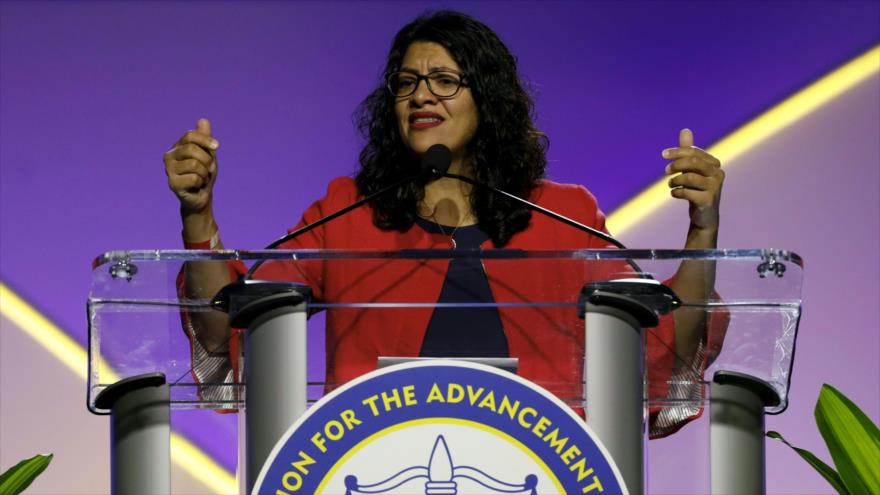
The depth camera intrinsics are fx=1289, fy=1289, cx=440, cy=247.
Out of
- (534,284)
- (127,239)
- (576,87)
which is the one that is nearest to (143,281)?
(534,284)

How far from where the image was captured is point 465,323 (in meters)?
1.12

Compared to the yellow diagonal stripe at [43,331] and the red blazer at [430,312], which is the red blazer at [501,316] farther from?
the yellow diagonal stripe at [43,331]

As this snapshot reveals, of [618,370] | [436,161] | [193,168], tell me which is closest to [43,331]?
[193,168]

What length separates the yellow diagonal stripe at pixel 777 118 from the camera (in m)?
2.72

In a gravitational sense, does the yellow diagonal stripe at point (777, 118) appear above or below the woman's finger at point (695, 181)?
above

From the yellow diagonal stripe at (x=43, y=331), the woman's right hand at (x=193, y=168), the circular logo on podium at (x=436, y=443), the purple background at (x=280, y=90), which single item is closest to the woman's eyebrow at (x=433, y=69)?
the woman's right hand at (x=193, y=168)

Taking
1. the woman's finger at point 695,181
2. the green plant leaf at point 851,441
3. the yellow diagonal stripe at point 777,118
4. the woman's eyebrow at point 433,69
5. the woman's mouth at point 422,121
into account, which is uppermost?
the yellow diagonal stripe at point 777,118

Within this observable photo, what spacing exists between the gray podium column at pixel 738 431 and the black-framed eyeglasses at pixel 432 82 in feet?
2.93

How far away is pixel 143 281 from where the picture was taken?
1174mm

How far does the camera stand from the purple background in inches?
105

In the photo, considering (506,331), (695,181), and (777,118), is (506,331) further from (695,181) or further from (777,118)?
(777,118)

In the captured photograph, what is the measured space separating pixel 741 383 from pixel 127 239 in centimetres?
176

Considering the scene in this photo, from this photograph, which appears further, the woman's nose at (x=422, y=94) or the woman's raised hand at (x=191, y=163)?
the woman's nose at (x=422, y=94)

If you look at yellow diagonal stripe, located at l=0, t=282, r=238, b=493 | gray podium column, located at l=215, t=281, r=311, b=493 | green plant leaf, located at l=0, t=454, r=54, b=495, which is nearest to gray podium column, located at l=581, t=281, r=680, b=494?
gray podium column, located at l=215, t=281, r=311, b=493
